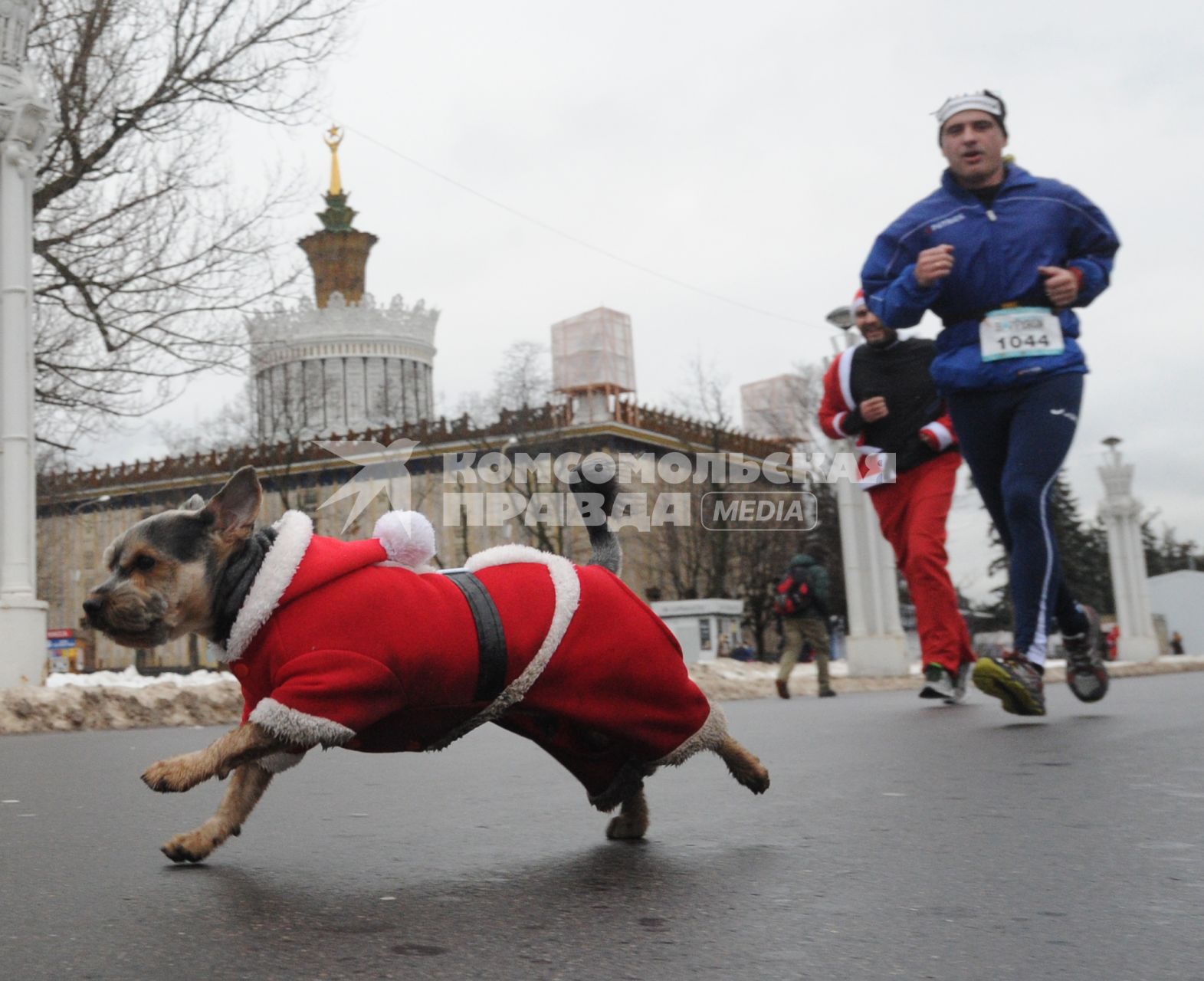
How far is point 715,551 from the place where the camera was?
50531 mm

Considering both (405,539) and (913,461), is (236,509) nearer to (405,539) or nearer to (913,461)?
(405,539)

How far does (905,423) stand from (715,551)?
1660 inches

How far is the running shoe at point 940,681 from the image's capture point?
8.47m

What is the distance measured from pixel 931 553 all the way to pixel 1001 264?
2453 mm

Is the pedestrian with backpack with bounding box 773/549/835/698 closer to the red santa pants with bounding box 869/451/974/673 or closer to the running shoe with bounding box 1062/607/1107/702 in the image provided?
the red santa pants with bounding box 869/451/974/673

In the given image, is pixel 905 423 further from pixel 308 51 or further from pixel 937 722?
pixel 308 51

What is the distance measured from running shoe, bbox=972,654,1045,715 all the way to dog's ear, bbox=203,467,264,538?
11.7 feet

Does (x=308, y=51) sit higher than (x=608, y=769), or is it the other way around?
(x=308, y=51)

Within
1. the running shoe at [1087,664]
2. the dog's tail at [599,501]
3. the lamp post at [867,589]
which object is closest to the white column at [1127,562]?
the lamp post at [867,589]

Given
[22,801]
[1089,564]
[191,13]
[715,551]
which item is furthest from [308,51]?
[1089,564]

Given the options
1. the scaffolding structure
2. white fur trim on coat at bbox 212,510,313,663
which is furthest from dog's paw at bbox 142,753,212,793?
the scaffolding structure

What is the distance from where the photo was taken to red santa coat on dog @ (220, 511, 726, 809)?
2.97 meters
